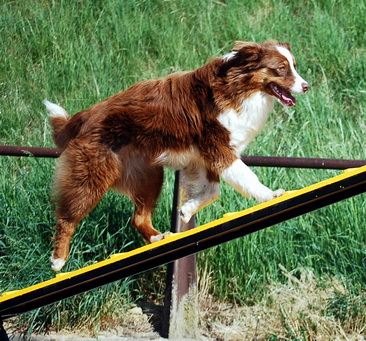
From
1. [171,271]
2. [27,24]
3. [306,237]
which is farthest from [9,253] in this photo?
[27,24]

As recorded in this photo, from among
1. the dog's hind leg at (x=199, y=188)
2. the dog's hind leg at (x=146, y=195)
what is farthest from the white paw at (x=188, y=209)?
the dog's hind leg at (x=146, y=195)

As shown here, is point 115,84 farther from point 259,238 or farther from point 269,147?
point 259,238

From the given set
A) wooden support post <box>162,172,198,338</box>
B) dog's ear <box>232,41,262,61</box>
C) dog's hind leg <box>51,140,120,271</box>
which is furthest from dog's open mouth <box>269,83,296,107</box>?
wooden support post <box>162,172,198,338</box>

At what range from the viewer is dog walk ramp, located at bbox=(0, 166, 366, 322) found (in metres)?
3.60

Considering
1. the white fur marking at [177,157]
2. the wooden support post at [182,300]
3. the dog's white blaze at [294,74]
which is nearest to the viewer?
the dog's white blaze at [294,74]

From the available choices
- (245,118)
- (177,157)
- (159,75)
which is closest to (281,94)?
(245,118)

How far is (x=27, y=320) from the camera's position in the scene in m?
5.67

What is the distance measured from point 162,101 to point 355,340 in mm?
2472

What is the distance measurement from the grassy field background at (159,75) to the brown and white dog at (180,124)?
1.31 metres

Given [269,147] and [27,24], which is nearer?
[269,147]

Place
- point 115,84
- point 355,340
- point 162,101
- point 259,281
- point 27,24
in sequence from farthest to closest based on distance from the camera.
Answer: point 27,24
point 115,84
point 259,281
point 355,340
point 162,101

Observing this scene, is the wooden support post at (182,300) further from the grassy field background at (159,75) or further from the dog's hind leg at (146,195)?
the dog's hind leg at (146,195)

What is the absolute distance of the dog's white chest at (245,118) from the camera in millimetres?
4508

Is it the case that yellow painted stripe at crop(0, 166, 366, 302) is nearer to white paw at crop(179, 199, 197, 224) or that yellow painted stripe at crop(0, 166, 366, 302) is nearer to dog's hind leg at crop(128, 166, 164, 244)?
white paw at crop(179, 199, 197, 224)
